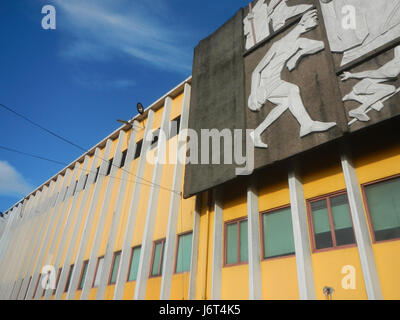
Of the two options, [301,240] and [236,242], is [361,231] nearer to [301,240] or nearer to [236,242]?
[301,240]

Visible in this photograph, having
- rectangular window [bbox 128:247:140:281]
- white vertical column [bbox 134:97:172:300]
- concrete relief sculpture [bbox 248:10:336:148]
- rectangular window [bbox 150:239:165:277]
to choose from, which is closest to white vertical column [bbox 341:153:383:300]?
A: concrete relief sculpture [bbox 248:10:336:148]

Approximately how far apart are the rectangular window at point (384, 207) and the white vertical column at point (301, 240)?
1.84 m

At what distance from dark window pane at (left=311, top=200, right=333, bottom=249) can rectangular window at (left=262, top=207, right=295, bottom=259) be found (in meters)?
0.80

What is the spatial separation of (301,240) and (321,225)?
898 mm

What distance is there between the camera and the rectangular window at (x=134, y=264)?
13.9 meters

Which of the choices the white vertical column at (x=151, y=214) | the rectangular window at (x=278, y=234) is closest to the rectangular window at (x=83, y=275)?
the white vertical column at (x=151, y=214)

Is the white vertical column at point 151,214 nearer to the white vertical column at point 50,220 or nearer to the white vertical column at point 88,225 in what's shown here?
the white vertical column at point 88,225

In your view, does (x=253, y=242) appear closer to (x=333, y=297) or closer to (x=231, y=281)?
(x=231, y=281)

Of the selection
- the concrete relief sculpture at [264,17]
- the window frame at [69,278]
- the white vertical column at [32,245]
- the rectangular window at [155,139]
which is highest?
the concrete relief sculpture at [264,17]

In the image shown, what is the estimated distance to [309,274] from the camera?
326 inches

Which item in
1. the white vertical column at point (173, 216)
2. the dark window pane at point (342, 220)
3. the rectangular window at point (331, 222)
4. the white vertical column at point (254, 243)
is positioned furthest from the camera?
the white vertical column at point (173, 216)

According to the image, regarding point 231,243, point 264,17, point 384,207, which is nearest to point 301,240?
point 384,207

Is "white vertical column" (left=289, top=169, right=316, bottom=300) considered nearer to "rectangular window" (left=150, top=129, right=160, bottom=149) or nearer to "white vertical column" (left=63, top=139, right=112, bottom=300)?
"rectangular window" (left=150, top=129, right=160, bottom=149)

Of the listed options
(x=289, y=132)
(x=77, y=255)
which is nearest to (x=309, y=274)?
(x=289, y=132)
